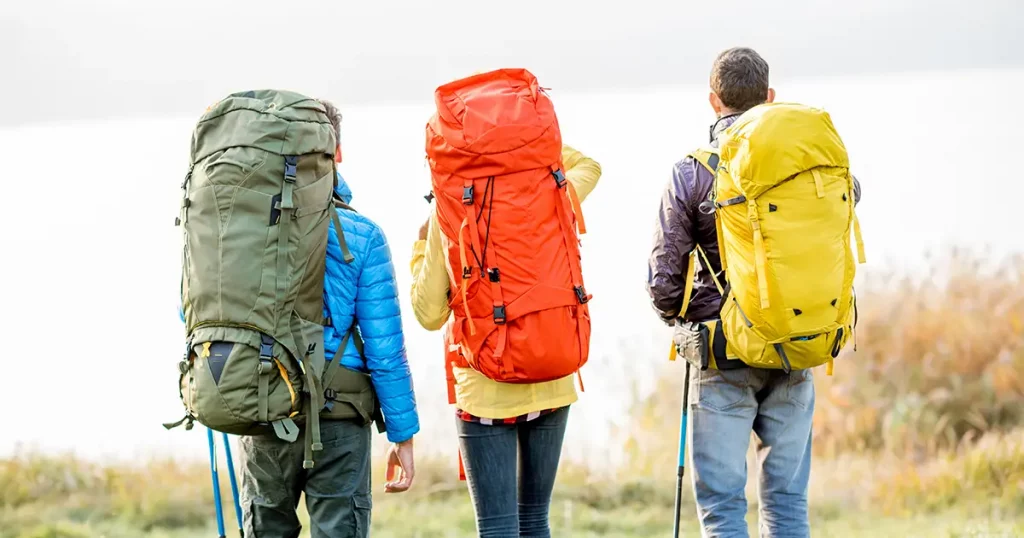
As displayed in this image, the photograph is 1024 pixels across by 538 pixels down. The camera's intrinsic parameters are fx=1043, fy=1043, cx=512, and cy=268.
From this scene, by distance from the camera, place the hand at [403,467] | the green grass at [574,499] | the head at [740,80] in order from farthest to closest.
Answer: the green grass at [574,499], the head at [740,80], the hand at [403,467]

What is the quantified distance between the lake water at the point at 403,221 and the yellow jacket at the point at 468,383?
2919mm

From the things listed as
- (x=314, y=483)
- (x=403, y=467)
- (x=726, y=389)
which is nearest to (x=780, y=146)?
(x=726, y=389)

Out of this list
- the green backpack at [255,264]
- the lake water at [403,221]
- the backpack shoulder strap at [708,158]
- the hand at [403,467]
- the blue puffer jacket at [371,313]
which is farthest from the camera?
the lake water at [403,221]

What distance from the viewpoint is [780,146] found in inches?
138

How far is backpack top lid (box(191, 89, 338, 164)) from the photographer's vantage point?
3.36 metres

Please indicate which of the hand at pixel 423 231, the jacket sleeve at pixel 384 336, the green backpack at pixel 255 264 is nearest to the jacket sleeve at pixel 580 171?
the hand at pixel 423 231

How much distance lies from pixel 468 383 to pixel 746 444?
1082 millimetres

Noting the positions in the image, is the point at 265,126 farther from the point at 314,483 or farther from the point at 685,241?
the point at 685,241

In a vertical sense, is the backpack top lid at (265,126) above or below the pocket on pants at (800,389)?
above

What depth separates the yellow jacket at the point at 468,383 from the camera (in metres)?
3.61

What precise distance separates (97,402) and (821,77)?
5.27 metres

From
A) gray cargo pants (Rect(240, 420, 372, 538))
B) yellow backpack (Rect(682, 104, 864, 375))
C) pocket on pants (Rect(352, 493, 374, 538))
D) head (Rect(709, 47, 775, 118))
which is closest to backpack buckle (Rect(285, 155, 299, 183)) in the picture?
gray cargo pants (Rect(240, 420, 372, 538))

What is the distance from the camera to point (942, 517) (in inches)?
240

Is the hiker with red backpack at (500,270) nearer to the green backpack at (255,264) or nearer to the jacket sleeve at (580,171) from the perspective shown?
the jacket sleeve at (580,171)
